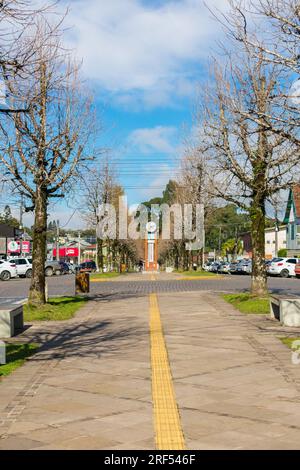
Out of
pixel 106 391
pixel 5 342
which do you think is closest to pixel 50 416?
pixel 106 391

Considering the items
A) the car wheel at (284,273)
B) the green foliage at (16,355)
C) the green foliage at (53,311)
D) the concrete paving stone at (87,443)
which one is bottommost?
the green foliage at (16,355)

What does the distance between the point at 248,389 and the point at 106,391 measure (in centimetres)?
186

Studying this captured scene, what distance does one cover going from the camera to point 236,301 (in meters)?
20.5

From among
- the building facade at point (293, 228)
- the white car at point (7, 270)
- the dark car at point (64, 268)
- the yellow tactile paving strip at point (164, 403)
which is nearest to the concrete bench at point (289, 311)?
the yellow tactile paving strip at point (164, 403)

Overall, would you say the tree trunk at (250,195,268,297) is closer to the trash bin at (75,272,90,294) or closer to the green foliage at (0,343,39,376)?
the trash bin at (75,272,90,294)

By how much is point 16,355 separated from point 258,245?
10.9 metres

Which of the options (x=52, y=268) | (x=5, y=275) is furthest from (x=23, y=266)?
(x=52, y=268)

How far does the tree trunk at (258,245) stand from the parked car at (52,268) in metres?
37.2

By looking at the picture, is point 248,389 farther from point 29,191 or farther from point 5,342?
point 29,191

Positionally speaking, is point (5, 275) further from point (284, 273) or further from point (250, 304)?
point (250, 304)

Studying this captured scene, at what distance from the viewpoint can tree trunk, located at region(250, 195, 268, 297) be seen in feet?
66.0

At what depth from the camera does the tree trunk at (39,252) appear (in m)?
18.8

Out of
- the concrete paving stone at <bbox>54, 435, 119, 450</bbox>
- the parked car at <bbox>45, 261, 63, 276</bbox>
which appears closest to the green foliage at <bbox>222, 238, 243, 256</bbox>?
the parked car at <bbox>45, 261, 63, 276</bbox>

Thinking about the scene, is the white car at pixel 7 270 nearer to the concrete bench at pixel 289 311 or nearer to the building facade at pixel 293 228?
the building facade at pixel 293 228
